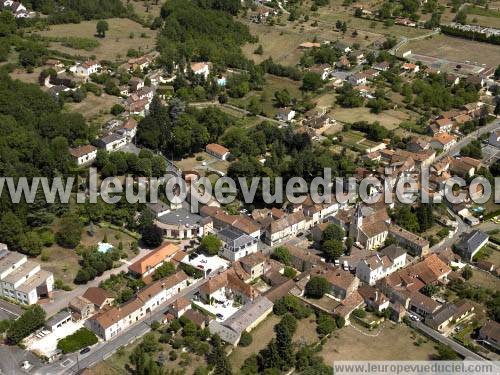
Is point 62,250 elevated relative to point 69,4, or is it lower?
lower

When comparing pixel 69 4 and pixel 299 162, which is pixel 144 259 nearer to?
pixel 299 162

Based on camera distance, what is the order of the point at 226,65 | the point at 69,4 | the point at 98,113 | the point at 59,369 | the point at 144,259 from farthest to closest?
the point at 69,4, the point at 226,65, the point at 98,113, the point at 144,259, the point at 59,369

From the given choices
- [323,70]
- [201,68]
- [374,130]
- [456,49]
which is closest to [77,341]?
[374,130]

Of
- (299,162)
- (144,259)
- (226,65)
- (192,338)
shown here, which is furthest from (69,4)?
(192,338)

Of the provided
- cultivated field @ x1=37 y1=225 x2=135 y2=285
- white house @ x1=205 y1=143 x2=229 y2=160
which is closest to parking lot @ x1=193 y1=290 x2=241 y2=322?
cultivated field @ x1=37 y1=225 x2=135 y2=285

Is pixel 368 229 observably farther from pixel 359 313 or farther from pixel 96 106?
pixel 96 106

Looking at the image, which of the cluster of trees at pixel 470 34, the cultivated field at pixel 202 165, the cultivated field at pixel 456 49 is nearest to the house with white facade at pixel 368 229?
the cultivated field at pixel 202 165

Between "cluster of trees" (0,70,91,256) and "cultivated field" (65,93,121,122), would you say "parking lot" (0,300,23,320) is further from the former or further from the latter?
"cultivated field" (65,93,121,122)
